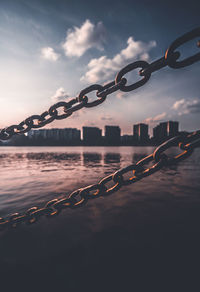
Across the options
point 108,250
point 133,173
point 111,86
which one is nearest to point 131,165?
point 133,173

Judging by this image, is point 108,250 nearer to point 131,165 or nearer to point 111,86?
point 131,165

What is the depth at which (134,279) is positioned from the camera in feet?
5.45

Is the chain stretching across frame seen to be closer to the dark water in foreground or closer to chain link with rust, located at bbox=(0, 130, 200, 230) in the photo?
chain link with rust, located at bbox=(0, 130, 200, 230)

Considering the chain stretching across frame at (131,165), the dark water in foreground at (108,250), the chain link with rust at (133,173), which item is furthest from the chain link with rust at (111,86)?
the dark water in foreground at (108,250)

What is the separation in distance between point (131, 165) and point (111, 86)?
87 cm

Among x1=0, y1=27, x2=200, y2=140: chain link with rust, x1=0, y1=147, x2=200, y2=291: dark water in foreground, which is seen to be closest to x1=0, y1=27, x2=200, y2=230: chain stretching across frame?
x1=0, y1=27, x2=200, y2=140: chain link with rust

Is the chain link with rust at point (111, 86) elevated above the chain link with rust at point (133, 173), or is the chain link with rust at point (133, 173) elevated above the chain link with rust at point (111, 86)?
the chain link with rust at point (111, 86)

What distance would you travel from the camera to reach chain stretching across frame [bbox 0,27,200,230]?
3.69ft

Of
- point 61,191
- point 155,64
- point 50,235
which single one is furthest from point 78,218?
point 155,64

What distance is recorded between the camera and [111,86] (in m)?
1.42

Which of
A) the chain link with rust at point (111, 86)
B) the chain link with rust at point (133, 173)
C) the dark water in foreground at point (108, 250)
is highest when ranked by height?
the chain link with rust at point (111, 86)

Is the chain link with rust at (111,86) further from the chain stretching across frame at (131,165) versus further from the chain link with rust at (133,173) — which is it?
the chain link with rust at (133,173)

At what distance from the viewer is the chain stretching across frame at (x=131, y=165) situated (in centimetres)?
112

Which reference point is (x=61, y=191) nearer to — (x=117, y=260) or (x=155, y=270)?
(x=117, y=260)
